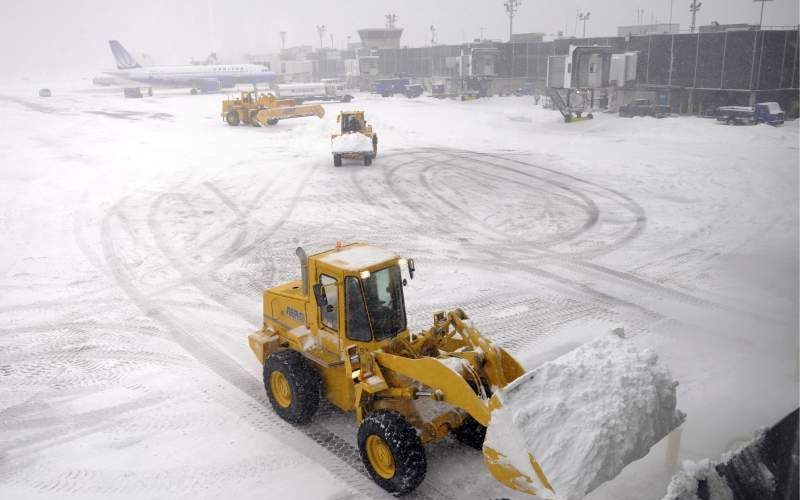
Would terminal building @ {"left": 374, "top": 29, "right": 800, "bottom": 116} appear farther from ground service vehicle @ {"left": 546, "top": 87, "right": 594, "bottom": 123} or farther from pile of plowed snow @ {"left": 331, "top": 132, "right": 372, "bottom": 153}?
pile of plowed snow @ {"left": 331, "top": 132, "right": 372, "bottom": 153}

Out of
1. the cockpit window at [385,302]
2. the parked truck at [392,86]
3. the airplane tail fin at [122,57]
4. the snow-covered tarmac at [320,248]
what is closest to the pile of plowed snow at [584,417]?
the snow-covered tarmac at [320,248]

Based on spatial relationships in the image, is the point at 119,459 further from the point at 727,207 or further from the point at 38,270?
the point at 727,207

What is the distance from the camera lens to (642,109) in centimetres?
3641

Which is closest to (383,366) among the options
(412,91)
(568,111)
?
(568,111)

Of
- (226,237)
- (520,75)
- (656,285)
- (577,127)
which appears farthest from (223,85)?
(656,285)

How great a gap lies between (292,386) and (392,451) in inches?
70.1

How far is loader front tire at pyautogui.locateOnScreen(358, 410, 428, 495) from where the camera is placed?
6.07 metres

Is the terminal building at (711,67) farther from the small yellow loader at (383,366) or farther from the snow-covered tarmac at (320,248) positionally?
the small yellow loader at (383,366)

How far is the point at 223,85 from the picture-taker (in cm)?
7188

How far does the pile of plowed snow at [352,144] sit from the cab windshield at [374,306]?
17589 mm

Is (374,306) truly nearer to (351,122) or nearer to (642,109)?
(351,122)

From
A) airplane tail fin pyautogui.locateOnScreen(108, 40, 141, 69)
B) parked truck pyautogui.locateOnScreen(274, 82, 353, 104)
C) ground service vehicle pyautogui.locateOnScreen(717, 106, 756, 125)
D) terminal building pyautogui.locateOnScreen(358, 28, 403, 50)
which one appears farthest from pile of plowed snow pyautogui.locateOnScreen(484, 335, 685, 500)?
terminal building pyautogui.locateOnScreen(358, 28, 403, 50)

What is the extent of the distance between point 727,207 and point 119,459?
16578 millimetres

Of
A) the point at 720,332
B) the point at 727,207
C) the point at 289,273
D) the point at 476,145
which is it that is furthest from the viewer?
the point at 476,145
